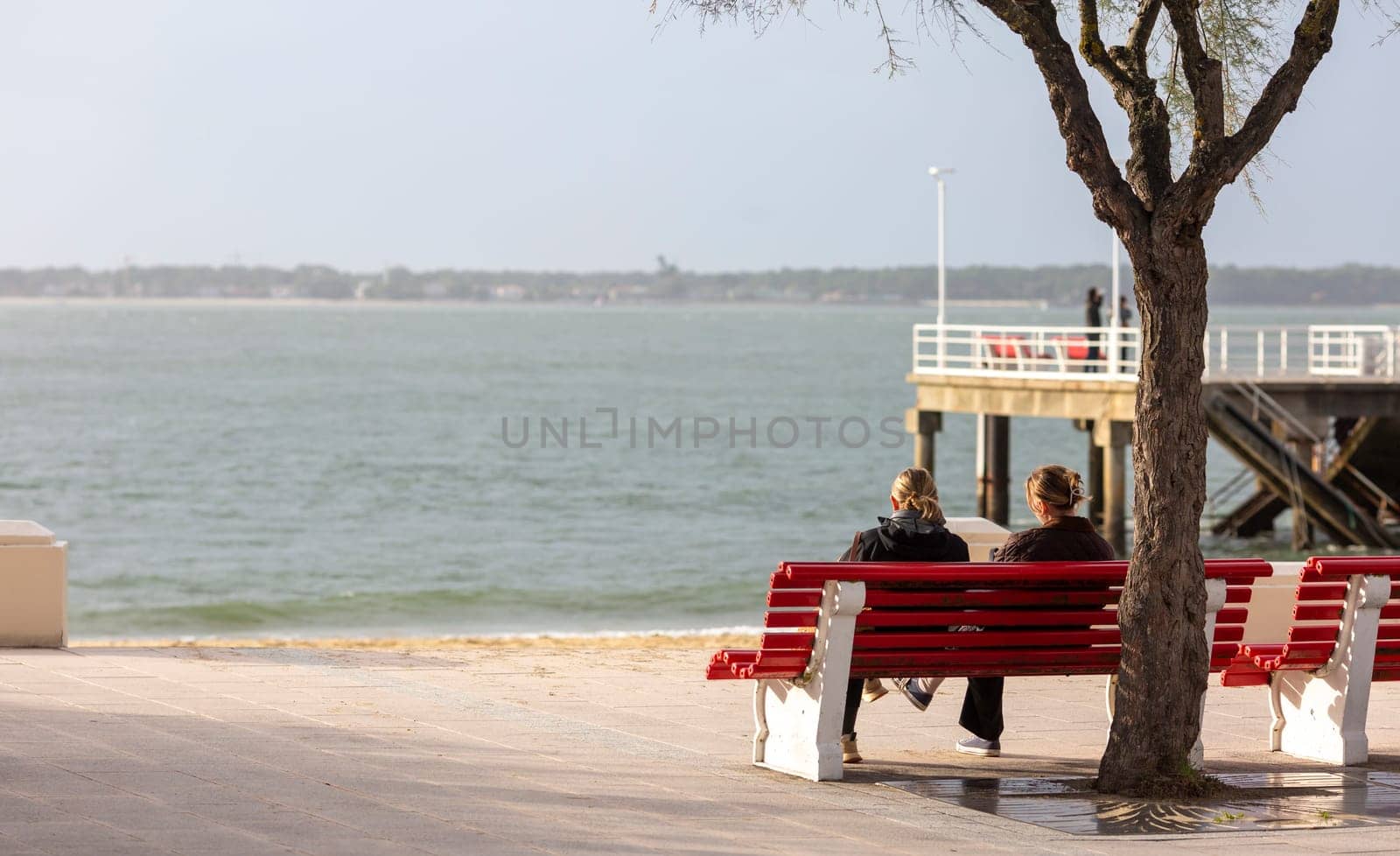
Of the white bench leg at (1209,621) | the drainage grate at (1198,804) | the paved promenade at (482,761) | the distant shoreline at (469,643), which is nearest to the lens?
the paved promenade at (482,761)

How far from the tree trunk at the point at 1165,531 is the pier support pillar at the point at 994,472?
25986 millimetres

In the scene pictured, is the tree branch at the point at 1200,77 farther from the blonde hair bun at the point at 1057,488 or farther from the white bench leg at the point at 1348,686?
the white bench leg at the point at 1348,686

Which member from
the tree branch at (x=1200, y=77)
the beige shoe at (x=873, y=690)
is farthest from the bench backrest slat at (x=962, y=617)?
the tree branch at (x=1200, y=77)

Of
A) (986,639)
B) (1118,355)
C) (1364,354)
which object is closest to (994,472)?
(1118,355)

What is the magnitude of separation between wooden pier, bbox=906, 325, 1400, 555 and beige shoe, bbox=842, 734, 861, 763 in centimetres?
1910

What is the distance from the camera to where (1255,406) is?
1091 inches

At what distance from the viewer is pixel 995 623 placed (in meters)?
6.83

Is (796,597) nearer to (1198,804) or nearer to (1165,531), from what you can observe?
(1165,531)

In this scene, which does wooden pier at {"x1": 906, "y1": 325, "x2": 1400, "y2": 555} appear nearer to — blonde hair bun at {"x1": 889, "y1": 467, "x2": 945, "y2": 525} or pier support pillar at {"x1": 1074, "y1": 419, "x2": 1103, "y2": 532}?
pier support pillar at {"x1": 1074, "y1": 419, "x2": 1103, "y2": 532}

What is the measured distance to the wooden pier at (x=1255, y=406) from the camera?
27.0m

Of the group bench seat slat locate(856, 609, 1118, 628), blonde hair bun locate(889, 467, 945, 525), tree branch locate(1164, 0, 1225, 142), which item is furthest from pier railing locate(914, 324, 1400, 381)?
tree branch locate(1164, 0, 1225, 142)

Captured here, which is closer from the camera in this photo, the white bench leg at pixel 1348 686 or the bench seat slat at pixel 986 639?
the bench seat slat at pixel 986 639

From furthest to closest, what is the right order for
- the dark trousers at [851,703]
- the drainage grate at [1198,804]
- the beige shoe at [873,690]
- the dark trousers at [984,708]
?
the beige shoe at [873,690] < the dark trousers at [984,708] < the dark trousers at [851,703] < the drainage grate at [1198,804]

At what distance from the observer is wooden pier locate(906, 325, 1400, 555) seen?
26953 mm
